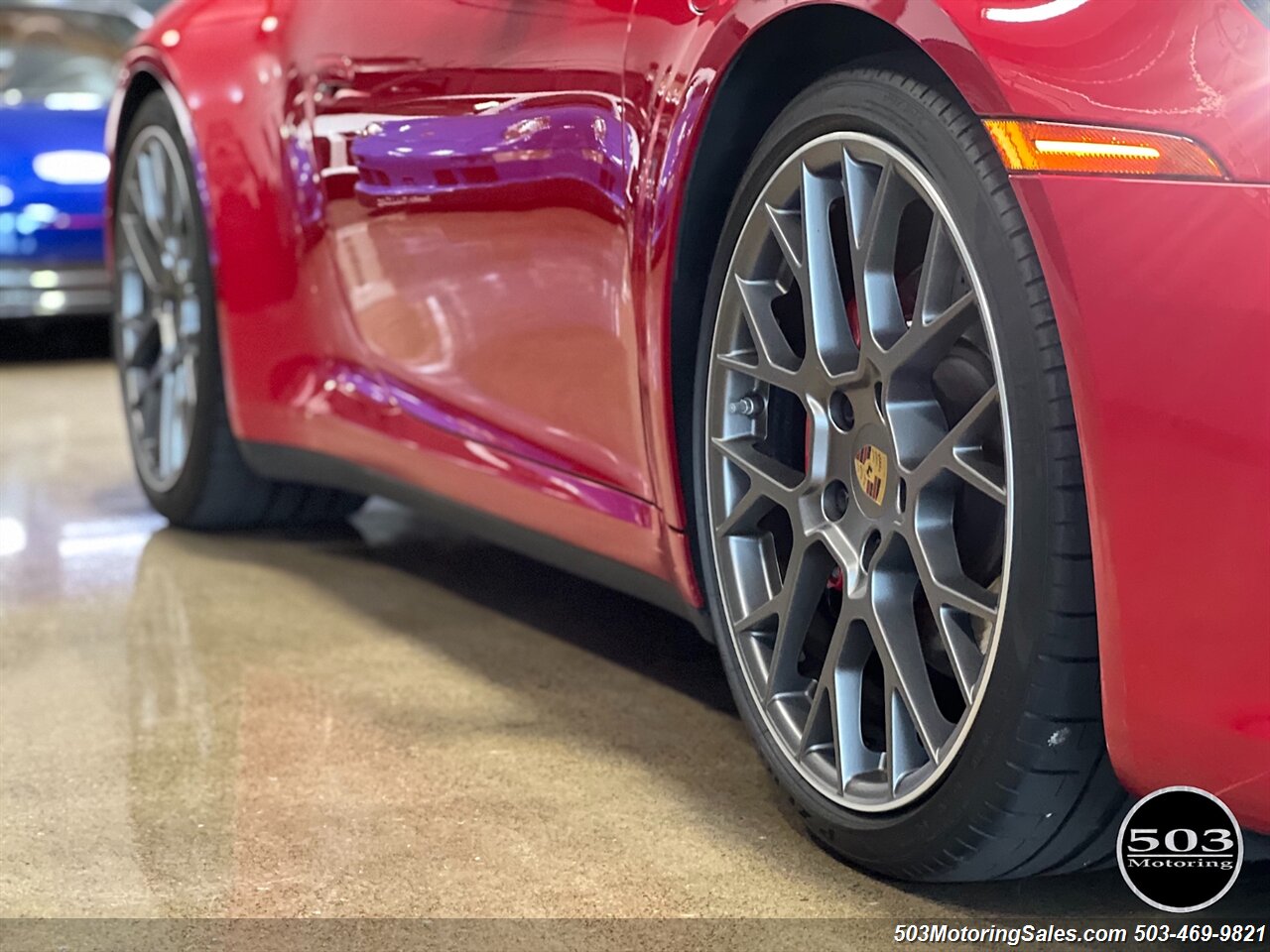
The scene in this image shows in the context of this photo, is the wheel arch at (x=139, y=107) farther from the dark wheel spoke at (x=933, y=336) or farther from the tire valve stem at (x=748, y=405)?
the dark wheel spoke at (x=933, y=336)

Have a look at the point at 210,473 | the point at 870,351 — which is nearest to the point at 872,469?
the point at 870,351

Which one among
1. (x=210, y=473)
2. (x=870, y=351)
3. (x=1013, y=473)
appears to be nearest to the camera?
(x=1013, y=473)

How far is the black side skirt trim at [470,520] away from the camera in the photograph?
93.7 inches

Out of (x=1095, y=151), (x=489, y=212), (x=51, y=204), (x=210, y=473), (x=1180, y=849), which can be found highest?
(x=1095, y=151)

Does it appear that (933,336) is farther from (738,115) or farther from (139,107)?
(139,107)

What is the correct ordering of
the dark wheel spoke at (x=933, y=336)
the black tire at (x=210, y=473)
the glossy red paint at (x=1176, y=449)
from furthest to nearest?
the black tire at (x=210, y=473) < the dark wheel spoke at (x=933, y=336) < the glossy red paint at (x=1176, y=449)

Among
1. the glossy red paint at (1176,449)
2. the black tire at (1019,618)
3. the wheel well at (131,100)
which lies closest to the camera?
the glossy red paint at (1176,449)

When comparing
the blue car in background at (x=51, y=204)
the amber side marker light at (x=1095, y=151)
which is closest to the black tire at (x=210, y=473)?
the amber side marker light at (x=1095, y=151)

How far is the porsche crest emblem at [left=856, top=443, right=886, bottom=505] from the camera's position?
191cm

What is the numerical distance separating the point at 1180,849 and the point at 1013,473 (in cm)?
41

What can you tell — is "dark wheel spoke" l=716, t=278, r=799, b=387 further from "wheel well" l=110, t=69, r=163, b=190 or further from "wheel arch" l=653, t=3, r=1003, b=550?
"wheel well" l=110, t=69, r=163, b=190

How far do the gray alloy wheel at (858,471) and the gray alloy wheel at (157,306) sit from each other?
184 centimetres

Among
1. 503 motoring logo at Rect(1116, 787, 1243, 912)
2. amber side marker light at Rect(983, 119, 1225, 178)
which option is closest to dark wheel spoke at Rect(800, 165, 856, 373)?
amber side marker light at Rect(983, 119, 1225, 178)

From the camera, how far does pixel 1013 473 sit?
168 centimetres
